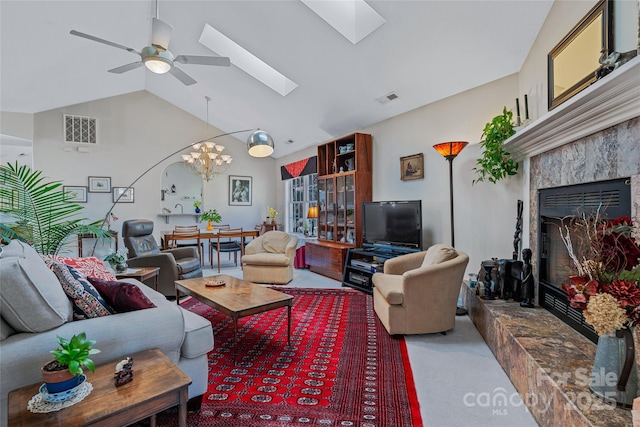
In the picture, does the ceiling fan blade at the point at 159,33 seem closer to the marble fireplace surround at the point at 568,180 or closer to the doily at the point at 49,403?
the doily at the point at 49,403

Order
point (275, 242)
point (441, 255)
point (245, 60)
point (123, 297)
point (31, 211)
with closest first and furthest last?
point (123, 297) < point (31, 211) < point (441, 255) < point (245, 60) < point (275, 242)

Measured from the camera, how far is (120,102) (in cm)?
647

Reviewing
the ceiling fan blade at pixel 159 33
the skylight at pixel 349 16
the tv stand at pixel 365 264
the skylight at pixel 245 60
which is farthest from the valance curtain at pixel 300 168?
the ceiling fan blade at pixel 159 33

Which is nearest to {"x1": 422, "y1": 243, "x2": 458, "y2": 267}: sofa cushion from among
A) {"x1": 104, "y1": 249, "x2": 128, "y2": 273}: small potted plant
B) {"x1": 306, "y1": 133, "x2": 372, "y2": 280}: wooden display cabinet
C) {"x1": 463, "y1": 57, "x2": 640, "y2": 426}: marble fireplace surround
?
{"x1": 463, "y1": 57, "x2": 640, "y2": 426}: marble fireplace surround

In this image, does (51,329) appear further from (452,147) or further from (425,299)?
(452,147)

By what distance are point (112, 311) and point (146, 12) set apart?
13.9 feet

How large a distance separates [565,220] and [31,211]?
4238 millimetres

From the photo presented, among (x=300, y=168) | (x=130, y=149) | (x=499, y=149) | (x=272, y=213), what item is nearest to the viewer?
(x=499, y=149)

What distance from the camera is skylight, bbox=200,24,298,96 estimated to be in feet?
14.9

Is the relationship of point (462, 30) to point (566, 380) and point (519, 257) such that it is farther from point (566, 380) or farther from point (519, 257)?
point (566, 380)

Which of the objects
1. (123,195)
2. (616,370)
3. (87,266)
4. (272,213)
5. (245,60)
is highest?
(245,60)

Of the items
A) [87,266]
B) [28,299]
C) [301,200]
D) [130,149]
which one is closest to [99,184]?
[130,149]

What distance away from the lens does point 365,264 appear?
4.28 m

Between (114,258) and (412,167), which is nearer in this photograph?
(114,258)
